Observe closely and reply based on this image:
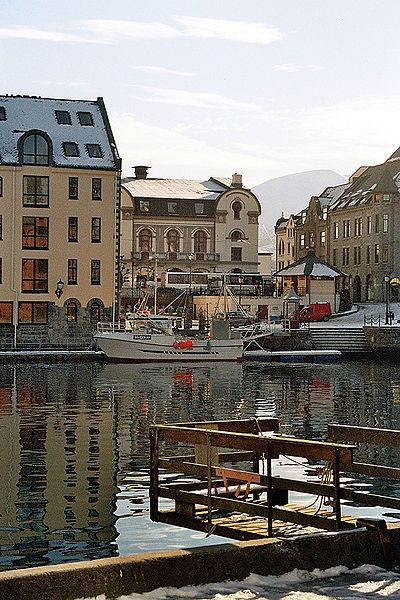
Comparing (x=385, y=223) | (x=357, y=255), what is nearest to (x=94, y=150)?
(x=385, y=223)

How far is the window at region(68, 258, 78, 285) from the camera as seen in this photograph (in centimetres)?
7969

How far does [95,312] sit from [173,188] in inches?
Result: 1540

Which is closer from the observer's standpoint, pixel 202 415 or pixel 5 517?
pixel 5 517

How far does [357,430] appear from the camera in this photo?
1587 centimetres

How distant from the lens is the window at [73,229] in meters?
79.6

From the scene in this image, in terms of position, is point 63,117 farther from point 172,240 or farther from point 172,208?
point 172,240

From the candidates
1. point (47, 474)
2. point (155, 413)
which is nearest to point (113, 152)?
point (155, 413)

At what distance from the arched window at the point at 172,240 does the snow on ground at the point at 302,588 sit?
330 ft

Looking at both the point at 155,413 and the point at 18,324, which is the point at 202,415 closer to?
the point at 155,413

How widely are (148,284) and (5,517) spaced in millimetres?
75042

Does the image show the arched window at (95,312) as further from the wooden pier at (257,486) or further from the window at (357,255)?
the wooden pier at (257,486)

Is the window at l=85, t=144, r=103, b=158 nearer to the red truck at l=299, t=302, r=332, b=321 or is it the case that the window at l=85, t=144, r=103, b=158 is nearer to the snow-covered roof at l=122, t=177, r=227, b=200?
the red truck at l=299, t=302, r=332, b=321

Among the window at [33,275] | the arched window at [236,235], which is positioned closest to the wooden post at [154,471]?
the window at [33,275]

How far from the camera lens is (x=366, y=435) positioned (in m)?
15.7
